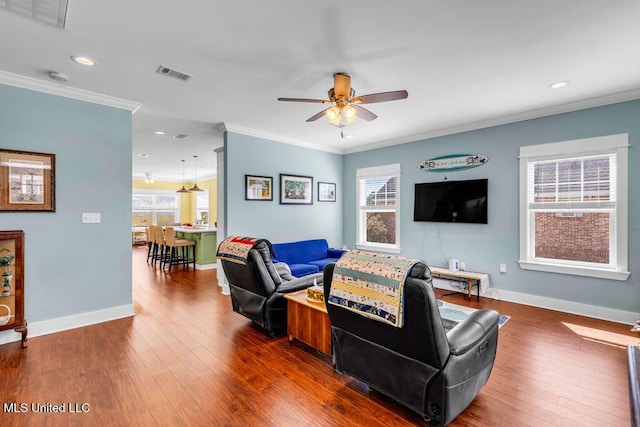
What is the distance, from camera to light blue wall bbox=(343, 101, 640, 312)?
11.6 feet

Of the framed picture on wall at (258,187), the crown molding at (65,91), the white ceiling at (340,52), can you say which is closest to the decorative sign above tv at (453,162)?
the white ceiling at (340,52)

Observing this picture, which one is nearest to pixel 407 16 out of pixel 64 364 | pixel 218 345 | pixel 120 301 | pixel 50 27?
pixel 50 27

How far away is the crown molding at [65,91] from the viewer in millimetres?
3023

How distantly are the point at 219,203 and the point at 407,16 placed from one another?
14.0 feet

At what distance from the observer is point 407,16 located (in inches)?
84.1

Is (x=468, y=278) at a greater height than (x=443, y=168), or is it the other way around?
(x=443, y=168)

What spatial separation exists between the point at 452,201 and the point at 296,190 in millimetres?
2764

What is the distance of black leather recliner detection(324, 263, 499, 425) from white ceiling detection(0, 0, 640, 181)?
1.81m

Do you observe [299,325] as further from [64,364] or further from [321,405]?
[64,364]

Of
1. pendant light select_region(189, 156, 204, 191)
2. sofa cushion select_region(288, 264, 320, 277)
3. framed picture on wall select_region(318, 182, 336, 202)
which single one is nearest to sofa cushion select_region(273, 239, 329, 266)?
sofa cushion select_region(288, 264, 320, 277)

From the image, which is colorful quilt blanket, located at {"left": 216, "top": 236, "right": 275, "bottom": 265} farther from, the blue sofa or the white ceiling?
the white ceiling

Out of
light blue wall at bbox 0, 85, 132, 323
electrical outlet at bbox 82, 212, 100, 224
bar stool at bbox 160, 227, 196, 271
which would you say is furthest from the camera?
bar stool at bbox 160, 227, 196, 271

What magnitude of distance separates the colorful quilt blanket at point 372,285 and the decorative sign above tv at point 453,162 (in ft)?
11.8

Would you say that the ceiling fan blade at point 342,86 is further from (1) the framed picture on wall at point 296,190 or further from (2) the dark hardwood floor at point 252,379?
(1) the framed picture on wall at point 296,190
